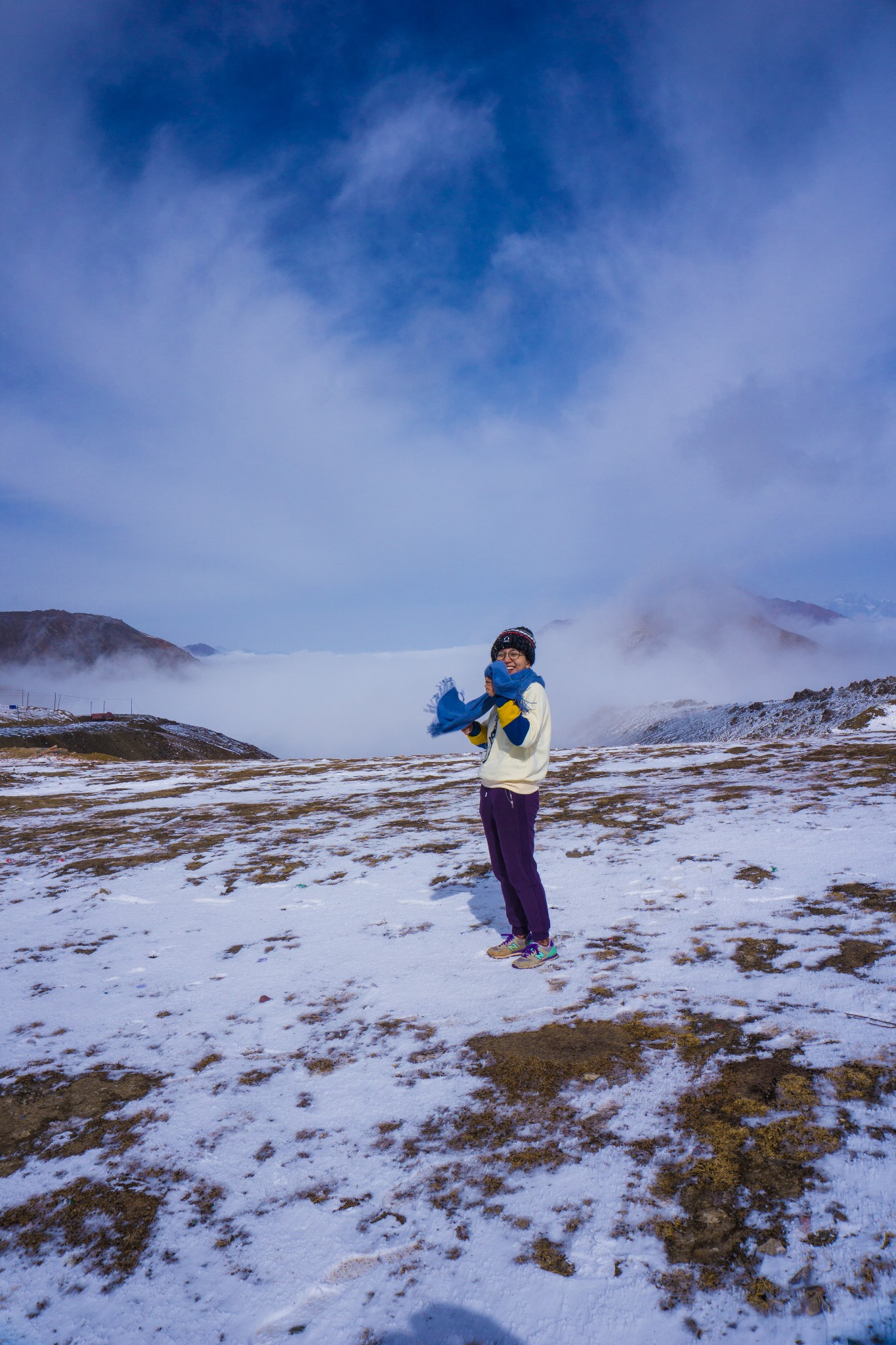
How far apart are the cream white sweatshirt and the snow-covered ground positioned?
175cm

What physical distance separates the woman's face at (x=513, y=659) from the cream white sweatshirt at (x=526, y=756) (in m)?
0.26

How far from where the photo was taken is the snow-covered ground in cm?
272

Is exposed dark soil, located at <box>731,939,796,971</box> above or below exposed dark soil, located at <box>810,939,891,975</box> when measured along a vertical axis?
below

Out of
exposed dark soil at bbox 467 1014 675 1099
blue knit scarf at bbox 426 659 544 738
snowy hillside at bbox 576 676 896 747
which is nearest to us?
exposed dark soil at bbox 467 1014 675 1099

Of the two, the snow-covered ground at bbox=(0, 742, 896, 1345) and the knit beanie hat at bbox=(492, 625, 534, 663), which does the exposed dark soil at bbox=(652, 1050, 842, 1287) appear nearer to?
the snow-covered ground at bbox=(0, 742, 896, 1345)

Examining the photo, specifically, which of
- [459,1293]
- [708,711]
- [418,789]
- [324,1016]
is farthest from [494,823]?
[708,711]

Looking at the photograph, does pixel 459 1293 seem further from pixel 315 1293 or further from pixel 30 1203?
pixel 30 1203

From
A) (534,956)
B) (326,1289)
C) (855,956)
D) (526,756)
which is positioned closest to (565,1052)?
(534,956)

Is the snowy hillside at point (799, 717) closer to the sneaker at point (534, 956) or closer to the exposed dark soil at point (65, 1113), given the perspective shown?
the sneaker at point (534, 956)

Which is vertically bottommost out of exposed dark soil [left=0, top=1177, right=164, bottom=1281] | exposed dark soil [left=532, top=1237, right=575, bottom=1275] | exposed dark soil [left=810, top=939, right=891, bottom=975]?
exposed dark soil [left=0, top=1177, right=164, bottom=1281]

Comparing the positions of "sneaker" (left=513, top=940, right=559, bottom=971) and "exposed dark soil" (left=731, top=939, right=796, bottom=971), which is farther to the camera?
"sneaker" (left=513, top=940, right=559, bottom=971)

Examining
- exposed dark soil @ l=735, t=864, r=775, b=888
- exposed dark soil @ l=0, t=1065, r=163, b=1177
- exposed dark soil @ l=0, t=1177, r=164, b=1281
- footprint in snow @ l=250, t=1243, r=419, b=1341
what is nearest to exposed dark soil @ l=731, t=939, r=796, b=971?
exposed dark soil @ l=735, t=864, r=775, b=888

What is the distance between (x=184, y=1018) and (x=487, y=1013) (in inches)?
105

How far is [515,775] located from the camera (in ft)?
20.0
